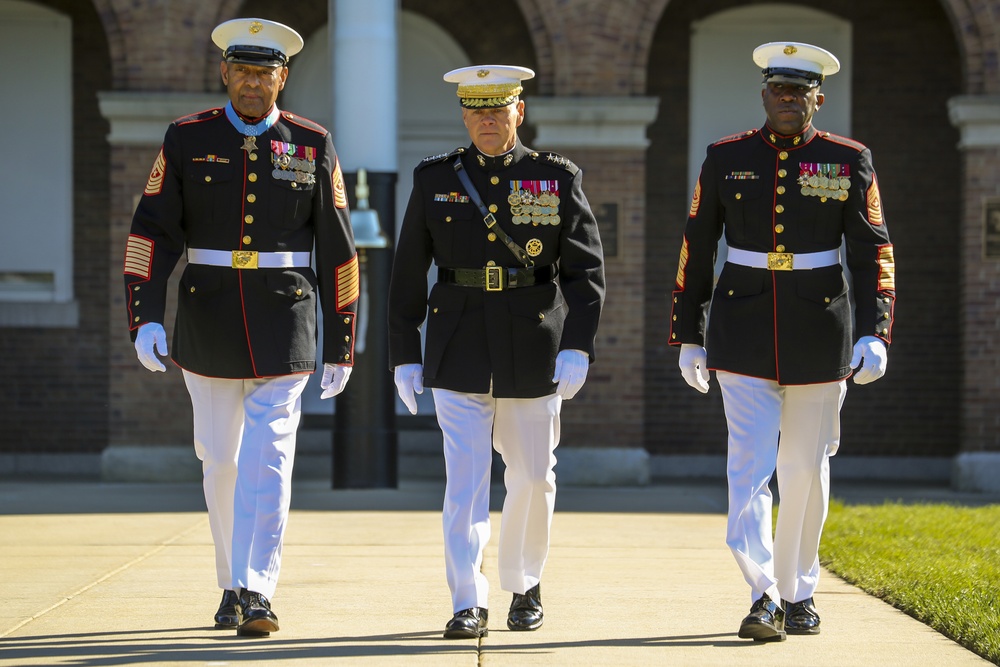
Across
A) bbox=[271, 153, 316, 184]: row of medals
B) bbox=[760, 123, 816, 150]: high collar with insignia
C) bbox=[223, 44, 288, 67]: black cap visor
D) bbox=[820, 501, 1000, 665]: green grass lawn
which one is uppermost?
bbox=[223, 44, 288, 67]: black cap visor

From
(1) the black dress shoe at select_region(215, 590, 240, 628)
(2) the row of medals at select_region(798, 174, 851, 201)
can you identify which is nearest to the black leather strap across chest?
(2) the row of medals at select_region(798, 174, 851, 201)

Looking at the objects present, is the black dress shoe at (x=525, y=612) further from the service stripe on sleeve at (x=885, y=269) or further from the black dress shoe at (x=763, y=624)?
the service stripe on sleeve at (x=885, y=269)

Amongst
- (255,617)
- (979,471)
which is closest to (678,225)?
(979,471)

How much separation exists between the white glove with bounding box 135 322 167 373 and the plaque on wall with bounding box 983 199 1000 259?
27.0 ft

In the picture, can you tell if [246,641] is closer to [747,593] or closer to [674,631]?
[674,631]

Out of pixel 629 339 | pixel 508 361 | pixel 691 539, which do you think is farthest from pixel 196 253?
pixel 629 339

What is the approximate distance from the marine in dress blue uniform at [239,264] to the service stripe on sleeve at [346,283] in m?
0.04

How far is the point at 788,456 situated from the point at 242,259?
2.04 meters

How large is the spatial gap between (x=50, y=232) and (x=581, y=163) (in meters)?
4.60

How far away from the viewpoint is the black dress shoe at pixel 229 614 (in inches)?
213

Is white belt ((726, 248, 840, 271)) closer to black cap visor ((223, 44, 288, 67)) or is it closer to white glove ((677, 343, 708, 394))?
white glove ((677, 343, 708, 394))

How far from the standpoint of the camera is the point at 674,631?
5516 millimetres

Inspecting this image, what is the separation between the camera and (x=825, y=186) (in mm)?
5473

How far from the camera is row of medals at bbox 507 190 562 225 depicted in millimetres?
5398
